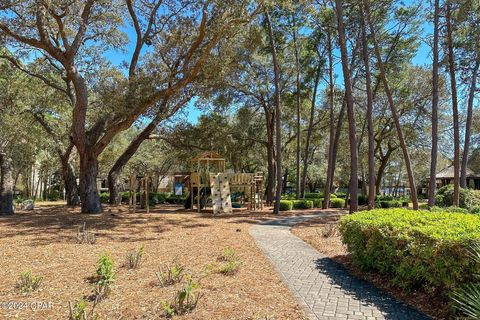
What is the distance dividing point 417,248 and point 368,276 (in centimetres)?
144

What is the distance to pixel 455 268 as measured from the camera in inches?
153

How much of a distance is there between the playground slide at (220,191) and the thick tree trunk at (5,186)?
8058 mm

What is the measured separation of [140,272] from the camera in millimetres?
5711

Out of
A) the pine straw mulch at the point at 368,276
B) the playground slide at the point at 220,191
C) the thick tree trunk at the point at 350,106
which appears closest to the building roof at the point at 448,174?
the thick tree trunk at the point at 350,106

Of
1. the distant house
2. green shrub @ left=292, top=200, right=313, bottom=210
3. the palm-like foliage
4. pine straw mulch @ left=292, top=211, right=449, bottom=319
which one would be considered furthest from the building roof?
the palm-like foliage

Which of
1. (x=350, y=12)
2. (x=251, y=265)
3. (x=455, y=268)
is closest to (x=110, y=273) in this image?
(x=251, y=265)

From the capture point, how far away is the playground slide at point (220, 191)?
15.6 meters

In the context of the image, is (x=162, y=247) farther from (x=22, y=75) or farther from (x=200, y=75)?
(x=22, y=75)

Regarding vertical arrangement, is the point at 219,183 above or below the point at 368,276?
above

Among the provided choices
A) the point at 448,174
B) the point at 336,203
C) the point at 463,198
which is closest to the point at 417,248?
the point at 463,198

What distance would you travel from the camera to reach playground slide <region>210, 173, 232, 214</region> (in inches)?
616

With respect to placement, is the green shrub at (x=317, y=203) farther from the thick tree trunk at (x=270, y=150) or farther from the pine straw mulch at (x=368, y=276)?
the pine straw mulch at (x=368, y=276)

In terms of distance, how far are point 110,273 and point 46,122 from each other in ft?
56.6

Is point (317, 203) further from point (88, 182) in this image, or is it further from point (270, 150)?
point (88, 182)
